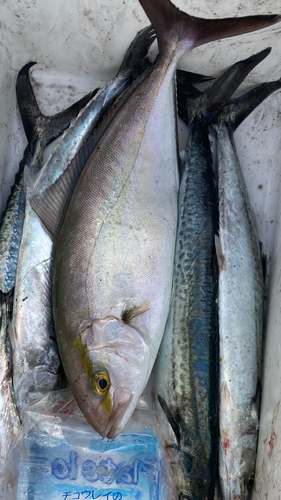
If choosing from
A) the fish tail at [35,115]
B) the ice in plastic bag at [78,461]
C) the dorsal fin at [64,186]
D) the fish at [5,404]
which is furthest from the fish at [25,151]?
the ice in plastic bag at [78,461]

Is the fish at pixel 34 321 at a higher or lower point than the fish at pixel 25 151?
lower

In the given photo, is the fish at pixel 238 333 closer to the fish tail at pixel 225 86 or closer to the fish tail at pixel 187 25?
the fish tail at pixel 225 86

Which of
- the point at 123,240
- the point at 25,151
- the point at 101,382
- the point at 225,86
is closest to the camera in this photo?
the point at 101,382

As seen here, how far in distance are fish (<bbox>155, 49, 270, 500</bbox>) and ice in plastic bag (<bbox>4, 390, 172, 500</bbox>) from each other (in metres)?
0.11

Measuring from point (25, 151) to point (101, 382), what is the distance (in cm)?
124

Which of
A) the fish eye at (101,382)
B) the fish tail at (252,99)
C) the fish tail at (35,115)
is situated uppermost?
the fish tail at (252,99)

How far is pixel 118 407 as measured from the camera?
1.42 m

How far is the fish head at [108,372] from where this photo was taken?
55.6 inches

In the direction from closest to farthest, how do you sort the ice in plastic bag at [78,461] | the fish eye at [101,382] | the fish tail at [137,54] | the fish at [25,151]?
the fish eye at [101,382] → the ice in plastic bag at [78,461] → the fish at [25,151] → the fish tail at [137,54]

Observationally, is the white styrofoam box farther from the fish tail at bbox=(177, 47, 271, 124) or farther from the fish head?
the fish head

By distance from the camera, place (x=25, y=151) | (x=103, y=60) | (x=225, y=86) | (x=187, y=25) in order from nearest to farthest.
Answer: (x=187, y=25) → (x=225, y=86) → (x=25, y=151) → (x=103, y=60)

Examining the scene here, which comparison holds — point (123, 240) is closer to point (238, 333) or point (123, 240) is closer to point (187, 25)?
point (238, 333)

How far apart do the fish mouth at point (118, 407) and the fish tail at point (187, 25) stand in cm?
135


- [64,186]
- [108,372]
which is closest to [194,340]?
[108,372]
